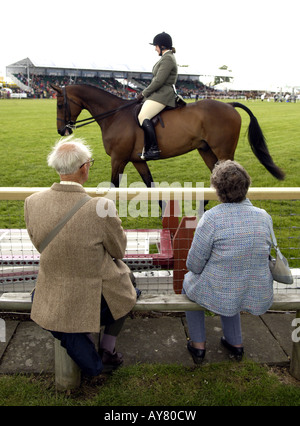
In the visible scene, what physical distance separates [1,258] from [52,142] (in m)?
9.64

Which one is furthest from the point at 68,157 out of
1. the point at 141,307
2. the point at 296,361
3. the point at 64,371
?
the point at 296,361

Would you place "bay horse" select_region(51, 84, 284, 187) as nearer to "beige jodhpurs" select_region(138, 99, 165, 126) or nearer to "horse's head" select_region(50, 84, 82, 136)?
"horse's head" select_region(50, 84, 82, 136)

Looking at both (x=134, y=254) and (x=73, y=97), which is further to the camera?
(x=73, y=97)

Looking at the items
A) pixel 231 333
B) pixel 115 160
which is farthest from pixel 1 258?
pixel 115 160

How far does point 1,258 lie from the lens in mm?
3625

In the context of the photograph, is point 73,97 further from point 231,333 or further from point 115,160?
point 231,333

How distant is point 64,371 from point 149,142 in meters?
4.19

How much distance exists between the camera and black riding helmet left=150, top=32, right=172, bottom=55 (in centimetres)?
596

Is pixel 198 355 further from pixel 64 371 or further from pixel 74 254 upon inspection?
pixel 74 254

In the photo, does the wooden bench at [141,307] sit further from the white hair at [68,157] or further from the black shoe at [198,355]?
the white hair at [68,157]

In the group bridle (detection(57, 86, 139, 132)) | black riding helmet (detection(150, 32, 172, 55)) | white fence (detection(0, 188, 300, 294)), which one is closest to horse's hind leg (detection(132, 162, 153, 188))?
bridle (detection(57, 86, 139, 132))

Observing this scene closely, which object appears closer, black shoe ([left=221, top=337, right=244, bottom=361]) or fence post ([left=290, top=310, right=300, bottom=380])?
fence post ([left=290, top=310, right=300, bottom=380])

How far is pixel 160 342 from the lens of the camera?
2.97m

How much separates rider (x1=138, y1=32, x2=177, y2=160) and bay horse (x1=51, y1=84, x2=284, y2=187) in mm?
152
